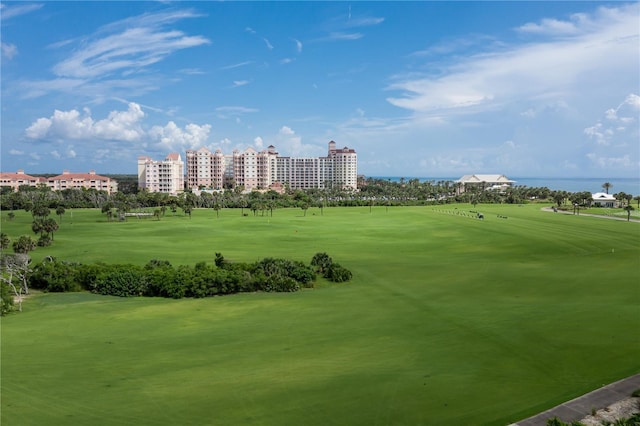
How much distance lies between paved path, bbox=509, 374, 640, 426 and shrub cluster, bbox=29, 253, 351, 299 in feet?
89.1

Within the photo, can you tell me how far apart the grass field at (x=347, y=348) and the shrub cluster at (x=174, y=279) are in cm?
153

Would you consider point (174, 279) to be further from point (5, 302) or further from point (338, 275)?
point (338, 275)

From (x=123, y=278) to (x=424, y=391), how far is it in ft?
101

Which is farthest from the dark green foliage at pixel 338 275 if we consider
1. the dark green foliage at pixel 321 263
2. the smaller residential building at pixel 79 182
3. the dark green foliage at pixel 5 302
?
the smaller residential building at pixel 79 182

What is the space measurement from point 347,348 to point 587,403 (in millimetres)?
12014

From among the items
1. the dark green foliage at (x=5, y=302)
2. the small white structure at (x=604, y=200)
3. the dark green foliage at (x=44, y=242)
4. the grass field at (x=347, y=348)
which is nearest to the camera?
the grass field at (x=347, y=348)

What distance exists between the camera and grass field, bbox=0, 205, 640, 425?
2031 cm

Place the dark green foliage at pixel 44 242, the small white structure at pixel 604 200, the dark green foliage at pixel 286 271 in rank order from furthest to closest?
the small white structure at pixel 604 200, the dark green foliage at pixel 44 242, the dark green foliage at pixel 286 271

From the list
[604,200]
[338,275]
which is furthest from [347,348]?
[604,200]

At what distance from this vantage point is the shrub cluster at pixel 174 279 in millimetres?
42469

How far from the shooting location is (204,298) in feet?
136

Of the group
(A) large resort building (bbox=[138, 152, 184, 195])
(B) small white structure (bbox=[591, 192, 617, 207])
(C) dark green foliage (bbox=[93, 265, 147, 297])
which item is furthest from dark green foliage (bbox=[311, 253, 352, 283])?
(A) large resort building (bbox=[138, 152, 184, 195])

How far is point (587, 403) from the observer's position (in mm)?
19641

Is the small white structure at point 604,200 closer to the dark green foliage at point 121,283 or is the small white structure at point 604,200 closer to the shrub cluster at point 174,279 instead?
the shrub cluster at point 174,279
